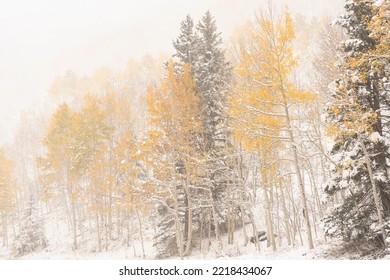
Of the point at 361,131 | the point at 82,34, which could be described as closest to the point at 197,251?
the point at 361,131

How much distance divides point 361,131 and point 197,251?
11.2m

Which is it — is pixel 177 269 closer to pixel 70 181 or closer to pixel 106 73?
pixel 70 181

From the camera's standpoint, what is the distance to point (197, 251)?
17.6m

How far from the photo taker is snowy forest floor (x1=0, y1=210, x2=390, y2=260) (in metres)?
9.69

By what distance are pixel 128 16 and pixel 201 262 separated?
99.4 metres

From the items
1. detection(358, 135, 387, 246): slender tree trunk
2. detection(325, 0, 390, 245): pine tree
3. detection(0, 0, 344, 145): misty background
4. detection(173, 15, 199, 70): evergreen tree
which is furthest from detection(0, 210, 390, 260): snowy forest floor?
detection(0, 0, 344, 145): misty background

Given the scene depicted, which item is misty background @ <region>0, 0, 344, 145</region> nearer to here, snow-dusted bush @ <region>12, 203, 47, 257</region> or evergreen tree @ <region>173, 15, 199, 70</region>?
snow-dusted bush @ <region>12, 203, 47, 257</region>

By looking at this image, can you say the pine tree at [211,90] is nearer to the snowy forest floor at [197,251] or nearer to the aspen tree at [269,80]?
the snowy forest floor at [197,251]

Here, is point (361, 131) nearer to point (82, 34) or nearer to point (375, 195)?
point (375, 195)

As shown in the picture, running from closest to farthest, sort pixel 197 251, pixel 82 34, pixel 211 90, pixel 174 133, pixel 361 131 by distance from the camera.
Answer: pixel 361 131
pixel 174 133
pixel 197 251
pixel 211 90
pixel 82 34

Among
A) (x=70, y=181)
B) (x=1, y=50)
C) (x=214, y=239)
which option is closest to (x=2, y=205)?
(x=70, y=181)

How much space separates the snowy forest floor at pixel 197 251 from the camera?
969 centimetres

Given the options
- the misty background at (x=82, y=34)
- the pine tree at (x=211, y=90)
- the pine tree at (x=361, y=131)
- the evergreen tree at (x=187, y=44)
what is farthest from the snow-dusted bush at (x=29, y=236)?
the misty background at (x=82, y=34)

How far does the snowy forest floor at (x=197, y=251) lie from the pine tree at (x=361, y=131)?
70 centimetres
